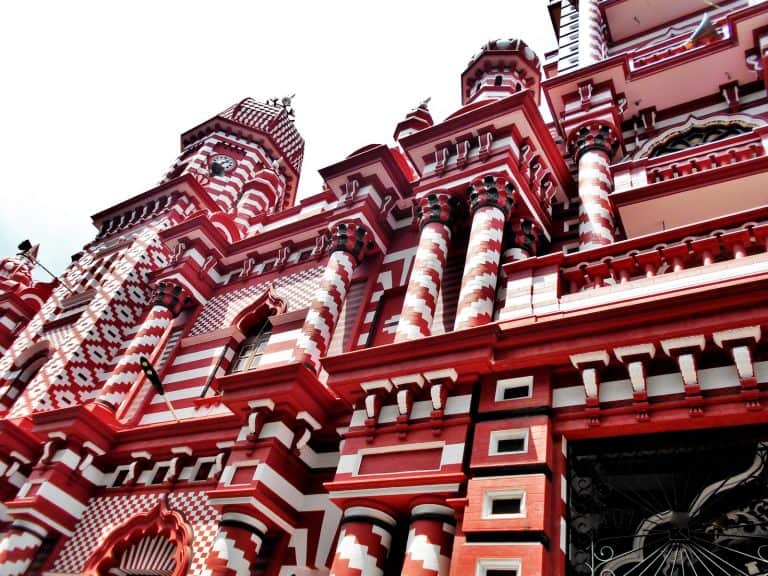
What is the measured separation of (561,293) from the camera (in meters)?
8.26

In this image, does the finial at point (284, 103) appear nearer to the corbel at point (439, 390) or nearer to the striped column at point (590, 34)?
the striped column at point (590, 34)

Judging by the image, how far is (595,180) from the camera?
12102 millimetres

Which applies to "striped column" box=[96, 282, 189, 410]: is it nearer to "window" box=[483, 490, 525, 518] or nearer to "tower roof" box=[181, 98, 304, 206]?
"window" box=[483, 490, 525, 518]

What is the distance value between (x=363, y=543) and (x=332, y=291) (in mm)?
5552

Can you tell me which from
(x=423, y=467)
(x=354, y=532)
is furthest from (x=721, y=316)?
(x=354, y=532)

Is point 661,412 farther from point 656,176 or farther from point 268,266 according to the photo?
point 268,266

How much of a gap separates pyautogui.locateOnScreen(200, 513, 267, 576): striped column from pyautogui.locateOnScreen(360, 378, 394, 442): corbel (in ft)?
7.04

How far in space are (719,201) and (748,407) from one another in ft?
19.5

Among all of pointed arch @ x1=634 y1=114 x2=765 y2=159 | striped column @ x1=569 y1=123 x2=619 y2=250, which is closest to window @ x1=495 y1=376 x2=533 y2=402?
striped column @ x1=569 y1=123 x2=619 y2=250

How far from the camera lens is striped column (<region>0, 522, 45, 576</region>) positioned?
10.9 metres

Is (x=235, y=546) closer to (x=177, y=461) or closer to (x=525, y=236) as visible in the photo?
(x=177, y=461)

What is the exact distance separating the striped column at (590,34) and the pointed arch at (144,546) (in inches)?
570

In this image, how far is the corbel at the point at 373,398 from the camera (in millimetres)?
8039

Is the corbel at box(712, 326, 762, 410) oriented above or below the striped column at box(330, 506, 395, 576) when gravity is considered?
above
